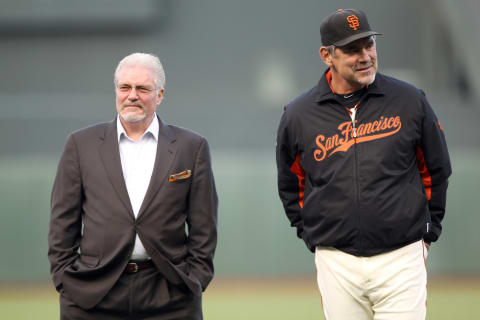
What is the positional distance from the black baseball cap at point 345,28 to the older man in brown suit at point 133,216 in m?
0.81

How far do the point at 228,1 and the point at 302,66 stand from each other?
1.78 m

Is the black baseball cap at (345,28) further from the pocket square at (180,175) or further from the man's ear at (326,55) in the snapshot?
the pocket square at (180,175)

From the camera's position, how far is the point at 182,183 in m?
3.52

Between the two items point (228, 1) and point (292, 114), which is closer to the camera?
point (292, 114)

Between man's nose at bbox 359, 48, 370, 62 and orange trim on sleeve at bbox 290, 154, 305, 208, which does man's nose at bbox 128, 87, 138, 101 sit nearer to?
orange trim on sleeve at bbox 290, 154, 305, 208

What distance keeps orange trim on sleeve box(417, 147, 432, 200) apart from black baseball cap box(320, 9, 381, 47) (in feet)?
2.00

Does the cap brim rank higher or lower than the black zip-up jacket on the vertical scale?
higher

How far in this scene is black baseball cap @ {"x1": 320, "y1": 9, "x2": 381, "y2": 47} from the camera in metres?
3.36

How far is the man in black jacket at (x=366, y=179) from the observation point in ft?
10.9

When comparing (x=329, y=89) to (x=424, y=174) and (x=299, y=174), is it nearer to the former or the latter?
(x=299, y=174)

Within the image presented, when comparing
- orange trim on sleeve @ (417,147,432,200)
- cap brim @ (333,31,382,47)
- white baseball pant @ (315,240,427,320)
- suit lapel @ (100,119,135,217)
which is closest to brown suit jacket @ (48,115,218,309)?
suit lapel @ (100,119,135,217)

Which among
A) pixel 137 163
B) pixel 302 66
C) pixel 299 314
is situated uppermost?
pixel 302 66

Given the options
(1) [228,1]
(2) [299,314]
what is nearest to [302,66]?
(1) [228,1]

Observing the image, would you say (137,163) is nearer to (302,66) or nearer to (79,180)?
(79,180)
